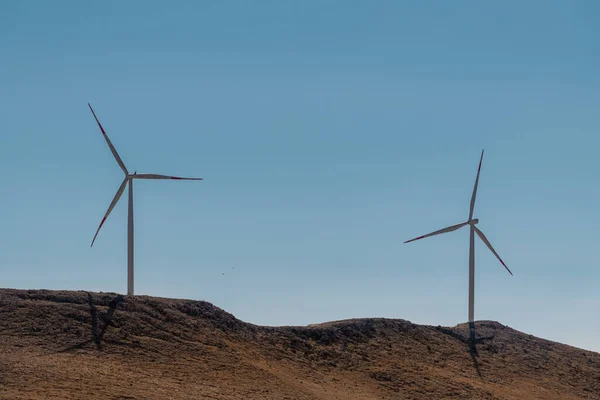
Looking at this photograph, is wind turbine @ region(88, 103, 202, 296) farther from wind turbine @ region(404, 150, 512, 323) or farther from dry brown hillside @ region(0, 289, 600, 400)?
wind turbine @ region(404, 150, 512, 323)

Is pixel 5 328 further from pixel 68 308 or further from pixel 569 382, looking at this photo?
pixel 569 382

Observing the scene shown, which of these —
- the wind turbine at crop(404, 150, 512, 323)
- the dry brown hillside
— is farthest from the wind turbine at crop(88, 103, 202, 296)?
the wind turbine at crop(404, 150, 512, 323)

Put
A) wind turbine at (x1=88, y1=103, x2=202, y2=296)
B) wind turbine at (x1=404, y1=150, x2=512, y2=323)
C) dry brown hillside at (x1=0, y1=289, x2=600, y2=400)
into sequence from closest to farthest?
dry brown hillside at (x1=0, y1=289, x2=600, y2=400), wind turbine at (x1=88, y1=103, x2=202, y2=296), wind turbine at (x1=404, y1=150, x2=512, y2=323)

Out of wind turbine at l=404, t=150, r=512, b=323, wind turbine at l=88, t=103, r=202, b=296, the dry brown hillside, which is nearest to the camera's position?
the dry brown hillside

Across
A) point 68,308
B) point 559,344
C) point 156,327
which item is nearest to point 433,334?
point 559,344

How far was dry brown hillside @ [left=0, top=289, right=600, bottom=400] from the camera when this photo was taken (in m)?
35.0

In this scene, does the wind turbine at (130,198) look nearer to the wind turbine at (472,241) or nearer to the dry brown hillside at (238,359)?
the dry brown hillside at (238,359)

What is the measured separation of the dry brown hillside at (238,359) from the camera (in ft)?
115

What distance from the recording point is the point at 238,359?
4091 centimetres

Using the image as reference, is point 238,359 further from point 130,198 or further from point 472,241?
point 472,241

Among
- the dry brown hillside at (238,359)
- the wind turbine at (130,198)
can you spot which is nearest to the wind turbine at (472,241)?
the dry brown hillside at (238,359)

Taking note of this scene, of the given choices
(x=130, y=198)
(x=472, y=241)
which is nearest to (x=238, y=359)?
(x=130, y=198)

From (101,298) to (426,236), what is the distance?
914 inches

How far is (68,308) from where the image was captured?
41.4 metres
